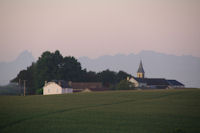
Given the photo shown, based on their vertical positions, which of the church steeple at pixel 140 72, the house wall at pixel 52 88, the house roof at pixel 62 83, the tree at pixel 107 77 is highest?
the church steeple at pixel 140 72

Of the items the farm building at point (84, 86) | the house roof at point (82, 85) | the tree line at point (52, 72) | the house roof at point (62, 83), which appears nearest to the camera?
the house roof at point (62, 83)

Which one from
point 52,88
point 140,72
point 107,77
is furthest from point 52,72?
point 140,72

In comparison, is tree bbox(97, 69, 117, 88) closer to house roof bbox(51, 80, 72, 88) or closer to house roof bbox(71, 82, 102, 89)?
house roof bbox(71, 82, 102, 89)

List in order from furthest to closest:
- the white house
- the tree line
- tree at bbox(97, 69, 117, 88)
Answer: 1. tree at bbox(97, 69, 117, 88)
2. the tree line
3. the white house

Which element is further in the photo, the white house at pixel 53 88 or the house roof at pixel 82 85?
the house roof at pixel 82 85

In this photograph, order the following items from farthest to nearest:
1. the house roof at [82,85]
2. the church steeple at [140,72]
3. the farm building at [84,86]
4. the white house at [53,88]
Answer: the church steeple at [140,72]
the house roof at [82,85]
the farm building at [84,86]
the white house at [53,88]

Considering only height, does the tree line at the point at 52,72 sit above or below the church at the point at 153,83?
above

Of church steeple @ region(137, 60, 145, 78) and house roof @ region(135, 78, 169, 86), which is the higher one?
church steeple @ region(137, 60, 145, 78)

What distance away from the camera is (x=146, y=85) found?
163m

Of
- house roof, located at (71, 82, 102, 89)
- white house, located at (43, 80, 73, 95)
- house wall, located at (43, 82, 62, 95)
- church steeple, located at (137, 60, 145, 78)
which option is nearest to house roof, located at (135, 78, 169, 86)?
church steeple, located at (137, 60, 145, 78)

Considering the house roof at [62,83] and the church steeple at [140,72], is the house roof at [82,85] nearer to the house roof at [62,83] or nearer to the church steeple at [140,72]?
the house roof at [62,83]

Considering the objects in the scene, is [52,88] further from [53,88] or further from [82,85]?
[82,85]

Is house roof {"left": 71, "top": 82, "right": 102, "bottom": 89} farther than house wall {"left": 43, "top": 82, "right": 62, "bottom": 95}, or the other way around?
house roof {"left": 71, "top": 82, "right": 102, "bottom": 89}

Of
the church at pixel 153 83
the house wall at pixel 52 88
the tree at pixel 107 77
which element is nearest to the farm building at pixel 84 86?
the house wall at pixel 52 88
